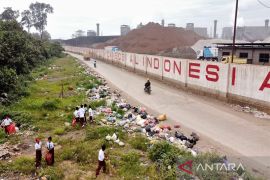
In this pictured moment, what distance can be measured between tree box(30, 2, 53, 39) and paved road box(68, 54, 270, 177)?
4062 inches

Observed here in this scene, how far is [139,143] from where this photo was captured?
36.5 ft

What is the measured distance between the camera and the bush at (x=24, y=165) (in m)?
9.38

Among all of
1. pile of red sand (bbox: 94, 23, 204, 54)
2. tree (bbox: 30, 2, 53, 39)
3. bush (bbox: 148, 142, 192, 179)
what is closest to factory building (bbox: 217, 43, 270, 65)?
bush (bbox: 148, 142, 192, 179)

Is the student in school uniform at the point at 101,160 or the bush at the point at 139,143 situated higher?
the student in school uniform at the point at 101,160

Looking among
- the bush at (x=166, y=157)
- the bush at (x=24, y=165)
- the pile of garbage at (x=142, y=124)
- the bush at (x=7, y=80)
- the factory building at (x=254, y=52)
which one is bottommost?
the bush at (x=24, y=165)

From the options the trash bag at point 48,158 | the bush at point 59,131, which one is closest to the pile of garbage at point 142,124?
the bush at point 59,131

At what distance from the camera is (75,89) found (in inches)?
967

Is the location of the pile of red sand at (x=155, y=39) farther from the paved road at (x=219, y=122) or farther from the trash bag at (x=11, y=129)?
the trash bag at (x=11, y=129)

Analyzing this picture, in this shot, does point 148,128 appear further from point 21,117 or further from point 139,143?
point 21,117

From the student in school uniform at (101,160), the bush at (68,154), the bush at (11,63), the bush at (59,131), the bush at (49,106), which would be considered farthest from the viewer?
the bush at (11,63)

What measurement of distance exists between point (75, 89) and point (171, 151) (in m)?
16.2

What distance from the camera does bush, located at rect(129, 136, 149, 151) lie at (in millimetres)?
10969

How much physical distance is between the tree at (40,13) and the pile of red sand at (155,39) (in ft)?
100

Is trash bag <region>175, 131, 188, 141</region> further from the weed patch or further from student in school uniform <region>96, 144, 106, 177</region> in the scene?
the weed patch
